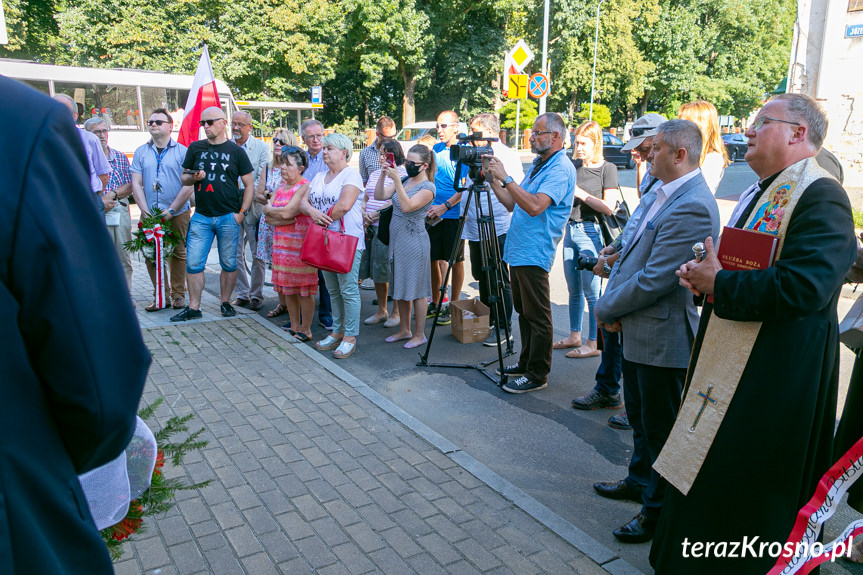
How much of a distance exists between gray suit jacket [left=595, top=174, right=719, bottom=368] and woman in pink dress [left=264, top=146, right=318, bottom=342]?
3.76m

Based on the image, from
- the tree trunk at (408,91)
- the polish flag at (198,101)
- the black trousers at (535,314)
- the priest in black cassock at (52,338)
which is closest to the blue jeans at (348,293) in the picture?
the black trousers at (535,314)

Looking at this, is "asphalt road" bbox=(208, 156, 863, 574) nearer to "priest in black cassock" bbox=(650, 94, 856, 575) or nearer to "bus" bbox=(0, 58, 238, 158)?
"priest in black cassock" bbox=(650, 94, 856, 575)

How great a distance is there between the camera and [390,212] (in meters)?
6.59

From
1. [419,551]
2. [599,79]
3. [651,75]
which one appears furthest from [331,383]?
[651,75]

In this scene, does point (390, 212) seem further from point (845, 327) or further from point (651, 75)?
point (651, 75)

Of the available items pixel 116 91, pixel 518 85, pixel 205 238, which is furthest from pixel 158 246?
pixel 116 91

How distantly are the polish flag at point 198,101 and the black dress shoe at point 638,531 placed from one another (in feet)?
21.1

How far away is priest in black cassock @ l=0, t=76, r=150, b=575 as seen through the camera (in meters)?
1.04

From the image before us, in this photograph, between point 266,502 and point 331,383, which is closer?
point 266,502

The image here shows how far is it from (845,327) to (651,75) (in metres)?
47.0

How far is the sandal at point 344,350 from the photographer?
19.8 ft

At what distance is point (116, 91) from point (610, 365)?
20200 mm

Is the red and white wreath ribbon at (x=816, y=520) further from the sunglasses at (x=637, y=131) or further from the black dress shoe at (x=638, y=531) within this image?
the sunglasses at (x=637, y=131)

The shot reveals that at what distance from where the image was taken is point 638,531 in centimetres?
324
